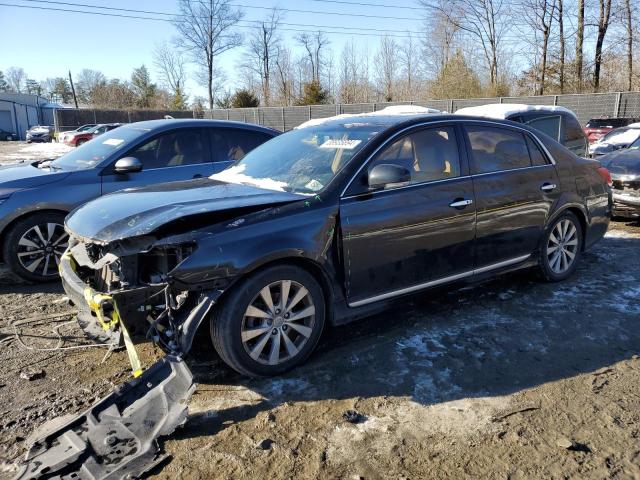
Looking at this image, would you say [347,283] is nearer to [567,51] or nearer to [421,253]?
[421,253]

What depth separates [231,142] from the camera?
668 cm

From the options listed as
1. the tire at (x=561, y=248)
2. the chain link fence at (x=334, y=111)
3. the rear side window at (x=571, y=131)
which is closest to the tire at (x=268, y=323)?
the tire at (x=561, y=248)

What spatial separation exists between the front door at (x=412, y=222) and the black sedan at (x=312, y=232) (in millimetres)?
11

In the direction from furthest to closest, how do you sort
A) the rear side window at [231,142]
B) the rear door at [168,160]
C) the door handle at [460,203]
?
the rear side window at [231,142]
the rear door at [168,160]
the door handle at [460,203]

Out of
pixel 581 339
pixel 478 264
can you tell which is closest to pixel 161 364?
pixel 478 264

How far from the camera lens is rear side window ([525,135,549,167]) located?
504 centimetres

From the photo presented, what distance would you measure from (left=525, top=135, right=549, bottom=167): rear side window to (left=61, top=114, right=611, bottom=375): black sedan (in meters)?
0.01

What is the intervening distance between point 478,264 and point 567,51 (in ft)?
107

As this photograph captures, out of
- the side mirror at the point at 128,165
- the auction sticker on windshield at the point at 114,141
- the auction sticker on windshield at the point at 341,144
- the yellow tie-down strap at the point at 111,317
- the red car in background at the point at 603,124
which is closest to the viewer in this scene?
the yellow tie-down strap at the point at 111,317

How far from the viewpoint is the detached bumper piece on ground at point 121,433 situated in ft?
8.38

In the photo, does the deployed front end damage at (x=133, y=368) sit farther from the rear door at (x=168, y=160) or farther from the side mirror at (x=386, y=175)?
the rear door at (x=168, y=160)

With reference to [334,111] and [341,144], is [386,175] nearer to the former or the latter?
[341,144]

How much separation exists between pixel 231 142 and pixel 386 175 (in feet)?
11.4

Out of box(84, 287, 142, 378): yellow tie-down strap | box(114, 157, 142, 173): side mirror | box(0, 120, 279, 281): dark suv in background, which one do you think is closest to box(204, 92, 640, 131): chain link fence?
box(0, 120, 279, 281): dark suv in background
